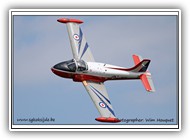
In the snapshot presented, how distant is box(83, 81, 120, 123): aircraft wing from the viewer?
1077 cm

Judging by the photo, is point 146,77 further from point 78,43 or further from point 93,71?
point 78,43

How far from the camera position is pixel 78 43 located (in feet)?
37.8

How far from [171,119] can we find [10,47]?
3.42m

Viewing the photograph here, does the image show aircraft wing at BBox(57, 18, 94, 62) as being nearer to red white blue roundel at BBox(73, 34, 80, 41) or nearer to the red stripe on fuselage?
red white blue roundel at BBox(73, 34, 80, 41)

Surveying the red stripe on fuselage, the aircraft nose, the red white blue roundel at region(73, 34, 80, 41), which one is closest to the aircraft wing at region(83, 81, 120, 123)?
the red stripe on fuselage

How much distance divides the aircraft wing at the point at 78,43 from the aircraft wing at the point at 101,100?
580mm

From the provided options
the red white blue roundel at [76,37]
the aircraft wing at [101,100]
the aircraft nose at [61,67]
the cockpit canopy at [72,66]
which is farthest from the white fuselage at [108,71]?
the red white blue roundel at [76,37]

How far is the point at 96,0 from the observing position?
10961mm

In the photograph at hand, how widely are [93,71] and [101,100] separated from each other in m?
0.65

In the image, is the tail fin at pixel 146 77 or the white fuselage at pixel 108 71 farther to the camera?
the white fuselage at pixel 108 71

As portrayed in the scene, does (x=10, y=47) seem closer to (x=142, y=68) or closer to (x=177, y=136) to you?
(x=142, y=68)

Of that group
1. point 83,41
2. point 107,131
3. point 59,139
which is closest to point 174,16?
point 83,41

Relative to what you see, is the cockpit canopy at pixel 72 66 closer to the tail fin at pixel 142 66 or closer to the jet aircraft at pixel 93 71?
the jet aircraft at pixel 93 71

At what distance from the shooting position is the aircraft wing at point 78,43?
1138 cm
